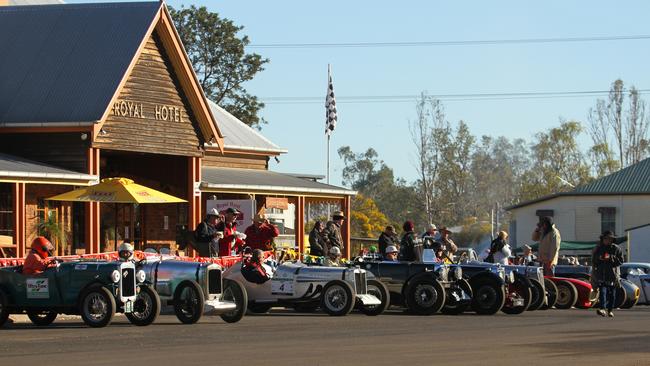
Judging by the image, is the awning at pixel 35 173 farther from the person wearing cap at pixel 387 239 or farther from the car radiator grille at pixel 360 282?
the car radiator grille at pixel 360 282

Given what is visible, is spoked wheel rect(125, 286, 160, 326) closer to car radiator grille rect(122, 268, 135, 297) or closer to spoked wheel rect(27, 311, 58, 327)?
car radiator grille rect(122, 268, 135, 297)

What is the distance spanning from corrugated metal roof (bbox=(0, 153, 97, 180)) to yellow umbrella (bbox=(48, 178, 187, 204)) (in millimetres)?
1301

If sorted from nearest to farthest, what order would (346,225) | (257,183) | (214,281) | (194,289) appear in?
1. (194,289)
2. (214,281)
3. (257,183)
4. (346,225)

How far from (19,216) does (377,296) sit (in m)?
10.7

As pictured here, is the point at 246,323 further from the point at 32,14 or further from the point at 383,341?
the point at 32,14

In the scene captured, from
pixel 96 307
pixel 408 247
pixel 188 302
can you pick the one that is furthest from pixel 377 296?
pixel 96 307

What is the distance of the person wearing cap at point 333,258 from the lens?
2606 cm

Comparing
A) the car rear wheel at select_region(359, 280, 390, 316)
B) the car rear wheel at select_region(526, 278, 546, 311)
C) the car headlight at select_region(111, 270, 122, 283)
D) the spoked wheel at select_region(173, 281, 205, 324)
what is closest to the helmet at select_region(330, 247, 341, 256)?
the car rear wheel at select_region(359, 280, 390, 316)

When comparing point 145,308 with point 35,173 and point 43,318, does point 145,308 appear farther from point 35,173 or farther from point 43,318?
point 35,173

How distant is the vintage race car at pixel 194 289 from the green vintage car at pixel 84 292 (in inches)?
27.8

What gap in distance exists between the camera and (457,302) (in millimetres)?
26078

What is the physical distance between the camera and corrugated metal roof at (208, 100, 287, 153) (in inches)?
1815

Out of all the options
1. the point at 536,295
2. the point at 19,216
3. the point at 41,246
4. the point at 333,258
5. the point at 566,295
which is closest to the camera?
the point at 41,246

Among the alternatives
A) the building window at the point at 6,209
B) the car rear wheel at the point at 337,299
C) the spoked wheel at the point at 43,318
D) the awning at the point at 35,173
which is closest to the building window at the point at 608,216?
the awning at the point at 35,173
